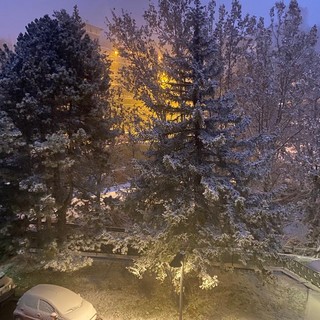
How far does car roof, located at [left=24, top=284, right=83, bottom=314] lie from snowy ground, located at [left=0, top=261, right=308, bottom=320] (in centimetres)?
114

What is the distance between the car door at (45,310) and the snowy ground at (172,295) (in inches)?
64.0

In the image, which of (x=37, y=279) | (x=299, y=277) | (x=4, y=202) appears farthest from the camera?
(x=299, y=277)

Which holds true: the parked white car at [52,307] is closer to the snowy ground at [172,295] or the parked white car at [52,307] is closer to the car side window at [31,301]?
the car side window at [31,301]

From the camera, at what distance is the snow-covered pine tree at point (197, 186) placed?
866 centimetres

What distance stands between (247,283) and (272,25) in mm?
11535

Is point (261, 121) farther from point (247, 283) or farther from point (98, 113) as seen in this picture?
point (98, 113)

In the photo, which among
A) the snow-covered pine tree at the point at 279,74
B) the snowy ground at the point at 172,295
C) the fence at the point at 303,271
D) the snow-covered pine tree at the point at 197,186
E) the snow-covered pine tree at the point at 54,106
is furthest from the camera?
the snow-covered pine tree at the point at 279,74

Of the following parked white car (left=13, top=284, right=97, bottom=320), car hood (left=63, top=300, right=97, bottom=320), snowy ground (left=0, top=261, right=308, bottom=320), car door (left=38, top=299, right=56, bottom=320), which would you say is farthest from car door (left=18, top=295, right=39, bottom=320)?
snowy ground (left=0, top=261, right=308, bottom=320)

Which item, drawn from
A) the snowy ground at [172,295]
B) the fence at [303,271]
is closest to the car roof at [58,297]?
the snowy ground at [172,295]

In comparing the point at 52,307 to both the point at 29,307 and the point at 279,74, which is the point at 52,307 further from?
the point at 279,74

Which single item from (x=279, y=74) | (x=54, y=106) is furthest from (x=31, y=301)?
(x=279, y=74)

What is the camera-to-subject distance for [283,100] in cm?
1502

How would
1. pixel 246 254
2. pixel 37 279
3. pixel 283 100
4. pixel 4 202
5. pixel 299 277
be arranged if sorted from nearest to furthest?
pixel 246 254 → pixel 4 202 → pixel 37 279 → pixel 299 277 → pixel 283 100

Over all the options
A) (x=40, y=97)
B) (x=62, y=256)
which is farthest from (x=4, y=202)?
(x=40, y=97)
